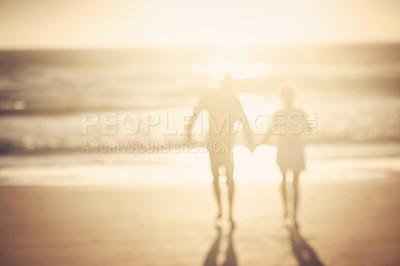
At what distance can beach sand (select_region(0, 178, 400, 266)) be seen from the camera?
5.58m

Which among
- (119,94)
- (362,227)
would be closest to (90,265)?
(362,227)

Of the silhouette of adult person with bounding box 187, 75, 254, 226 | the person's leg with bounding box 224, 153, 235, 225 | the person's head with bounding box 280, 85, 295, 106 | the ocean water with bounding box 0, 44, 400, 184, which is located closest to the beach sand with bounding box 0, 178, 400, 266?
the person's leg with bounding box 224, 153, 235, 225

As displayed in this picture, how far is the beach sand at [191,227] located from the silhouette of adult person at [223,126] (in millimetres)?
675

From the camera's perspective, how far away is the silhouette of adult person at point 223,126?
21.6 feet

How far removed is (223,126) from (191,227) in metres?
1.40

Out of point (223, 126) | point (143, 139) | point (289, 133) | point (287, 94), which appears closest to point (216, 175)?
point (223, 126)

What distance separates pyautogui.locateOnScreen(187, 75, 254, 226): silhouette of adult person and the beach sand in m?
0.67

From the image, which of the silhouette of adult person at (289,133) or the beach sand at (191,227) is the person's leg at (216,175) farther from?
the silhouette of adult person at (289,133)

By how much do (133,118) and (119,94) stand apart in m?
14.4

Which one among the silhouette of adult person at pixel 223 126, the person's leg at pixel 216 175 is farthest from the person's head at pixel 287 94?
the person's leg at pixel 216 175

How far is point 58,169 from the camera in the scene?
37.0ft

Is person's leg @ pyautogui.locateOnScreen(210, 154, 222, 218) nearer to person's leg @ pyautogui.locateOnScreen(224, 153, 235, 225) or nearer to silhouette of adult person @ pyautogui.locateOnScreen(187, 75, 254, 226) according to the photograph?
silhouette of adult person @ pyautogui.locateOnScreen(187, 75, 254, 226)

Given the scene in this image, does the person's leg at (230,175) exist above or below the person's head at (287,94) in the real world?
below

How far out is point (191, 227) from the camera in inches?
262
